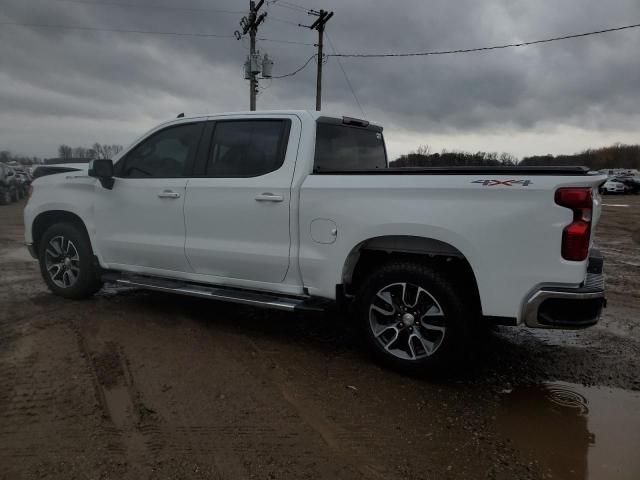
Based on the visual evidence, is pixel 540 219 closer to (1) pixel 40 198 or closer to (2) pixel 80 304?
(2) pixel 80 304

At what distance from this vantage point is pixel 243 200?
13.7ft

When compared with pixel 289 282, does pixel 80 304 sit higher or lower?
lower

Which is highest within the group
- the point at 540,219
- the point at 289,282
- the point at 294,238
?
the point at 540,219

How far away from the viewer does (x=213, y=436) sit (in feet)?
9.37

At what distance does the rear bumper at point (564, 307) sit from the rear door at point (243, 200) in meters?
1.91

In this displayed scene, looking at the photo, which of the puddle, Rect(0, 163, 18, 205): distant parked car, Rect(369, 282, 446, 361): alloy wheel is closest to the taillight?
Rect(369, 282, 446, 361): alloy wheel

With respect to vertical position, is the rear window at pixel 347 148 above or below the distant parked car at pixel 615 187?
above

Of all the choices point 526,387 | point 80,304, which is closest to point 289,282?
point 526,387

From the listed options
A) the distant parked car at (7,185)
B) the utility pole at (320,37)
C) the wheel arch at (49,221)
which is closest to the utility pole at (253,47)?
the utility pole at (320,37)

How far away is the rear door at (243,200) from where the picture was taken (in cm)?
405

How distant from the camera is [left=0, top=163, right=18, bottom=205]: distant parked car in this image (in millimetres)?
20375

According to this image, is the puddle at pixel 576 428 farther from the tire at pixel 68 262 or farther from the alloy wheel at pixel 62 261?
the alloy wheel at pixel 62 261

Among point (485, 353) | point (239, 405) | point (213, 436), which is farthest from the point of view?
point (485, 353)

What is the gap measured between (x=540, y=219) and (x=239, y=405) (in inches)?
89.8
